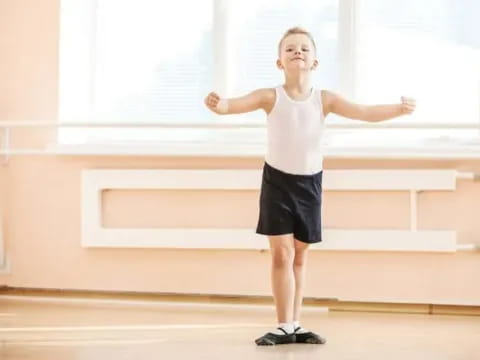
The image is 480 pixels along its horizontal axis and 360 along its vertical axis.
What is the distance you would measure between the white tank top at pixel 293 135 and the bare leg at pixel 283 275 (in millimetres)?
184

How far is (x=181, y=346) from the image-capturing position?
1937 millimetres

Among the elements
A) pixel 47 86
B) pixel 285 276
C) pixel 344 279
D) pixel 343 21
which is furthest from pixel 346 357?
pixel 47 86

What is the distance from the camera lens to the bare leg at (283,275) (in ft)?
6.60

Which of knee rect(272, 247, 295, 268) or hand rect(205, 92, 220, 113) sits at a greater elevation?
hand rect(205, 92, 220, 113)

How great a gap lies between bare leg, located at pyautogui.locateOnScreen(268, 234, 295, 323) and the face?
43 centimetres

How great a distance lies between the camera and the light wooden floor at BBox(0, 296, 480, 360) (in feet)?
6.06

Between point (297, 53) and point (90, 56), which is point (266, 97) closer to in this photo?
point (297, 53)

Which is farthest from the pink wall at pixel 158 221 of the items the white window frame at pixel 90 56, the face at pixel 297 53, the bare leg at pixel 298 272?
the face at pixel 297 53

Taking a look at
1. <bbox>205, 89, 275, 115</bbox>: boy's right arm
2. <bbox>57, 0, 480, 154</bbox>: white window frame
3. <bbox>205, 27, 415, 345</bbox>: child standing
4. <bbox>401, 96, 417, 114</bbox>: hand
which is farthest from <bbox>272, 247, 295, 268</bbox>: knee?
<bbox>57, 0, 480, 154</bbox>: white window frame

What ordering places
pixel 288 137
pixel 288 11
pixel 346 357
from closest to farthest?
1. pixel 346 357
2. pixel 288 137
3. pixel 288 11

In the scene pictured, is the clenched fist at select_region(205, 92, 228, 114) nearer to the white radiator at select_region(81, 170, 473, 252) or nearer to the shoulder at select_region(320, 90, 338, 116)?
the shoulder at select_region(320, 90, 338, 116)

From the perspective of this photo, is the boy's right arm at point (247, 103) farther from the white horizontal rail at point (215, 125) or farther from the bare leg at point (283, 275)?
the white horizontal rail at point (215, 125)

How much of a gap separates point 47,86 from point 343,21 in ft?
3.49

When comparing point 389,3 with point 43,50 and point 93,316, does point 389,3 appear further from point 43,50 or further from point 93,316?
point 93,316
